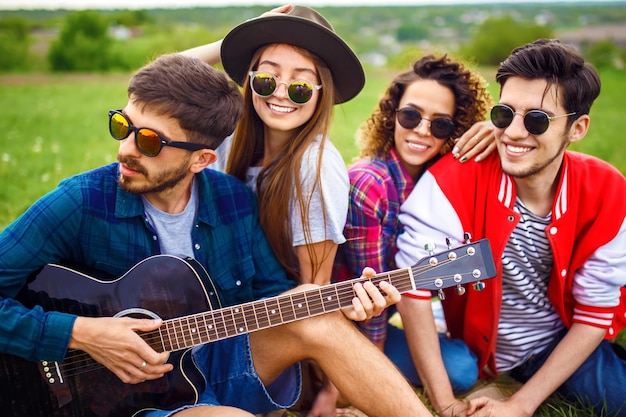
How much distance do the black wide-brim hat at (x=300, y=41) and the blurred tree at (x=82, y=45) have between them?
122 feet

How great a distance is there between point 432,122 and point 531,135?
0.65 m

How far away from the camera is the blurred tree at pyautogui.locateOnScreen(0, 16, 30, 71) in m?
31.8

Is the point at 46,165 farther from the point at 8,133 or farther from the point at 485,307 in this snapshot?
the point at 485,307

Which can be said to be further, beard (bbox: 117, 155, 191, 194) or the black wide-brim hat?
the black wide-brim hat

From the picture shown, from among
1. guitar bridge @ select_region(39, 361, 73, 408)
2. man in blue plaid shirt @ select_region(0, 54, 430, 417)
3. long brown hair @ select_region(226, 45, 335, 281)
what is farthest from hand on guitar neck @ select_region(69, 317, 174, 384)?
long brown hair @ select_region(226, 45, 335, 281)

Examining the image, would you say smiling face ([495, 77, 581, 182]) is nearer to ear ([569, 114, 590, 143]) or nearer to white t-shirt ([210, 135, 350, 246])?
ear ([569, 114, 590, 143])

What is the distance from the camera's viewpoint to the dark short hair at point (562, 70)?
292 centimetres

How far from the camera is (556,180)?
10.3 ft

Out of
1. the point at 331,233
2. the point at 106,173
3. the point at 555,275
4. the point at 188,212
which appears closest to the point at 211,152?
the point at 188,212

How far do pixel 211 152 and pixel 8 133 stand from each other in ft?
32.5

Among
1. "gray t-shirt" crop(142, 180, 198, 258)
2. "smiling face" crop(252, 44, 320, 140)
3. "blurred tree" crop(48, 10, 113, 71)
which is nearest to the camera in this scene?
"gray t-shirt" crop(142, 180, 198, 258)

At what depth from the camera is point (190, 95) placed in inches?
111

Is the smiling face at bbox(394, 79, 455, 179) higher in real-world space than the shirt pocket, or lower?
higher

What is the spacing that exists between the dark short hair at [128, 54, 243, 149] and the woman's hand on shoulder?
1309 mm
